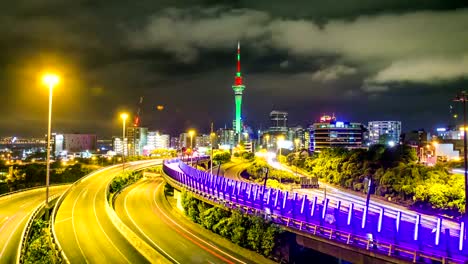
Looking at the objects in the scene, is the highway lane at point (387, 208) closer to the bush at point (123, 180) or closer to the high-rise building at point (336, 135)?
the bush at point (123, 180)

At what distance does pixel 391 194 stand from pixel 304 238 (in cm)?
3094

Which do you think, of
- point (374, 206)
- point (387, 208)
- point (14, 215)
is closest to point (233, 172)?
point (14, 215)

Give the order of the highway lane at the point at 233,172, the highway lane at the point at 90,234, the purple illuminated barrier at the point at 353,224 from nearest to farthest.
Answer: the purple illuminated barrier at the point at 353,224, the highway lane at the point at 90,234, the highway lane at the point at 233,172

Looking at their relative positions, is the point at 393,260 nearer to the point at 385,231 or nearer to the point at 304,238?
the point at 385,231

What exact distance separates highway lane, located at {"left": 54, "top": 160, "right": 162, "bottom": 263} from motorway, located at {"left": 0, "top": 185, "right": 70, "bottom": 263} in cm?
339

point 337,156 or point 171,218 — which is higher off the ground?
point 337,156

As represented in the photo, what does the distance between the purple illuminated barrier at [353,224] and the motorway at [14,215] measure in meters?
16.7

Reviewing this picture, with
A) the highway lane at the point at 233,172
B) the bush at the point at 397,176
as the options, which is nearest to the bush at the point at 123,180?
the highway lane at the point at 233,172

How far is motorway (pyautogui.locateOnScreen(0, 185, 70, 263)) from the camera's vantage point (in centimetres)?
2904

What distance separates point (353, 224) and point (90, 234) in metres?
21.4

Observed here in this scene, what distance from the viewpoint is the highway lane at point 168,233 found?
26.0 metres

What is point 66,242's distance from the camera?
28328mm

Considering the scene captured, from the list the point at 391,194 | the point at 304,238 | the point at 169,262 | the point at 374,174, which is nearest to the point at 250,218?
the point at 304,238

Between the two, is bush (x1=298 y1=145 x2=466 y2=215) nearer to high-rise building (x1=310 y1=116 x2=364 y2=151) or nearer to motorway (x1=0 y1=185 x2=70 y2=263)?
motorway (x1=0 y1=185 x2=70 y2=263)
